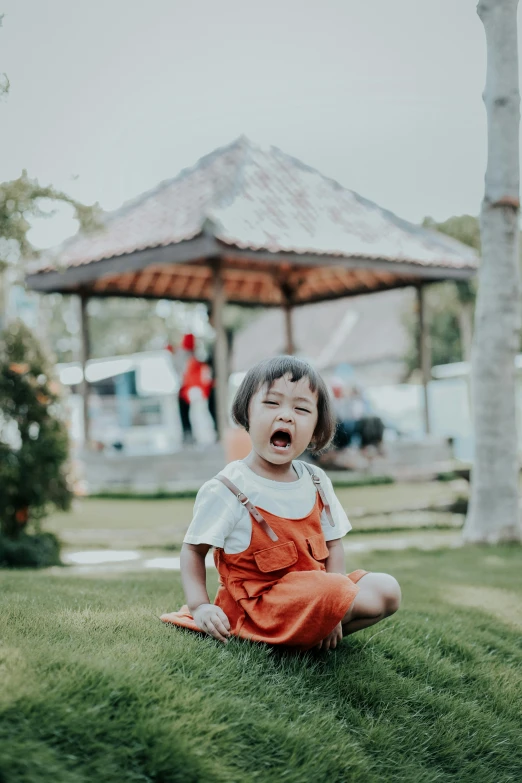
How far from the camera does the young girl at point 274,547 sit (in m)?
3.00

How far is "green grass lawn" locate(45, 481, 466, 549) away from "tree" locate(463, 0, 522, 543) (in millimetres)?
2367

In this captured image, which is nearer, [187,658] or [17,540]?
[187,658]

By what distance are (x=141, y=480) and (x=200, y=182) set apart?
5.15 metres

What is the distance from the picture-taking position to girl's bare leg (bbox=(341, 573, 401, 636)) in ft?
10.2

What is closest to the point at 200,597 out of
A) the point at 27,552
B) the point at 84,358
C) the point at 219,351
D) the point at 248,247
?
the point at 27,552

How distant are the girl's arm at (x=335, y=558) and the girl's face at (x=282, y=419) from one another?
42 cm

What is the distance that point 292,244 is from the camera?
13.2 meters

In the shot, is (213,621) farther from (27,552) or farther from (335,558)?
(27,552)

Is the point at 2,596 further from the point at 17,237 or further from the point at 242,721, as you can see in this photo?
the point at 17,237

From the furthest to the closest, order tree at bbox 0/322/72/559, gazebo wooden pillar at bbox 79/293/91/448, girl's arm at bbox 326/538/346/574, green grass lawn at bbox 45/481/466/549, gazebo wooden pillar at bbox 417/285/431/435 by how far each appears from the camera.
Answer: gazebo wooden pillar at bbox 417/285/431/435 → gazebo wooden pillar at bbox 79/293/91/448 → green grass lawn at bbox 45/481/466/549 → tree at bbox 0/322/72/559 → girl's arm at bbox 326/538/346/574

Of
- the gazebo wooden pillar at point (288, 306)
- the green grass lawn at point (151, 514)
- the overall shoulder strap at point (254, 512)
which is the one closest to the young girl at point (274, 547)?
the overall shoulder strap at point (254, 512)

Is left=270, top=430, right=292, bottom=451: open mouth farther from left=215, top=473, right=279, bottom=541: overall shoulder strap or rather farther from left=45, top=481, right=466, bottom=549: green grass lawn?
left=45, top=481, right=466, bottom=549: green grass lawn

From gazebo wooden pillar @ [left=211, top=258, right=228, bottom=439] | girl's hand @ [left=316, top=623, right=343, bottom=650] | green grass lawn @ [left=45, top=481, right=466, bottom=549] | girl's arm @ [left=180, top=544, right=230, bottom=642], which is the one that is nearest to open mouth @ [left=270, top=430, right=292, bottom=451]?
girl's arm @ [left=180, top=544, right=230, bottom=642]

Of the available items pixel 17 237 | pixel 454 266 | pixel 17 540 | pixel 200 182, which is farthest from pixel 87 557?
pixel 454 266
